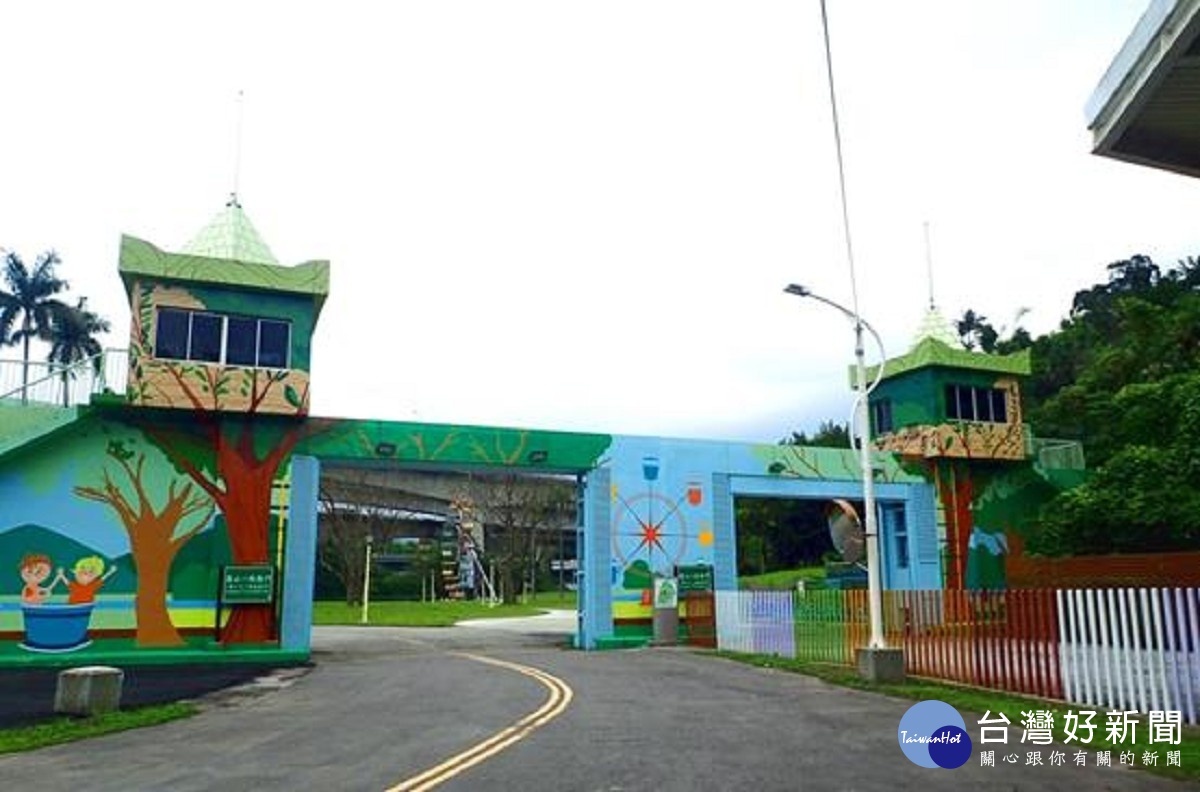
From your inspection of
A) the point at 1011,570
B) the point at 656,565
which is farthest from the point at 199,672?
the point at 1011,570

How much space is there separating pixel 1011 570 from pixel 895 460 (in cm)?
566

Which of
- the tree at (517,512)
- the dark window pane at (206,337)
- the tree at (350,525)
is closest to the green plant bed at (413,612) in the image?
the tree at (350,525)

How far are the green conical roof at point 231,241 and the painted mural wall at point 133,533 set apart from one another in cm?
516

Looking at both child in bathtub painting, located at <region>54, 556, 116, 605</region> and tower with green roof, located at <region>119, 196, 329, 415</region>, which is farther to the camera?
tower with green roof, located at <region>119, 196, 329, 415</region>

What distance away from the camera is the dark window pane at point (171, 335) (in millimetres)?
24391

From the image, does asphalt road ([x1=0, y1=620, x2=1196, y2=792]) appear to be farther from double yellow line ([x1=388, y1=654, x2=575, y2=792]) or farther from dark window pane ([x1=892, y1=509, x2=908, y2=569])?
dark window pane ([x1=892, y1=509, x2=908, y2=569])

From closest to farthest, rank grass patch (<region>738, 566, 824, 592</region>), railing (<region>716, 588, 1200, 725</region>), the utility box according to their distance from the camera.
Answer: railing (<region>716, 588, 1200, 725</region>)
the utility box
grass patch (<region>738, 566, 824, 592</region>)

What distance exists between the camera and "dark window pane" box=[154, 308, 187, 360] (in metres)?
24.4

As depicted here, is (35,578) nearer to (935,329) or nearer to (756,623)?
(756,623)

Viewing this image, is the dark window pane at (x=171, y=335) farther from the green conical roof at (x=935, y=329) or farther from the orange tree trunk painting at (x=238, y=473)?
the green conical roof at (x=935, y=329)

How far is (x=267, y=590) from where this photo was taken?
23.9m

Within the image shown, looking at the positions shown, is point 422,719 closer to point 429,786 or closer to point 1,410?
point 429,786

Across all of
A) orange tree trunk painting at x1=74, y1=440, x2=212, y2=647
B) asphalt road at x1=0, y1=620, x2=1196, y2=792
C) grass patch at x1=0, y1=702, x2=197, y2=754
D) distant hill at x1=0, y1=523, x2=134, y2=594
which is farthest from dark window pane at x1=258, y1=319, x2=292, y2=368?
grass patch at x1=0, y1=702, x2=197, y2=754

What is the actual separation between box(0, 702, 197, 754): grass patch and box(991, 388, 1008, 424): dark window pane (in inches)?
1185
